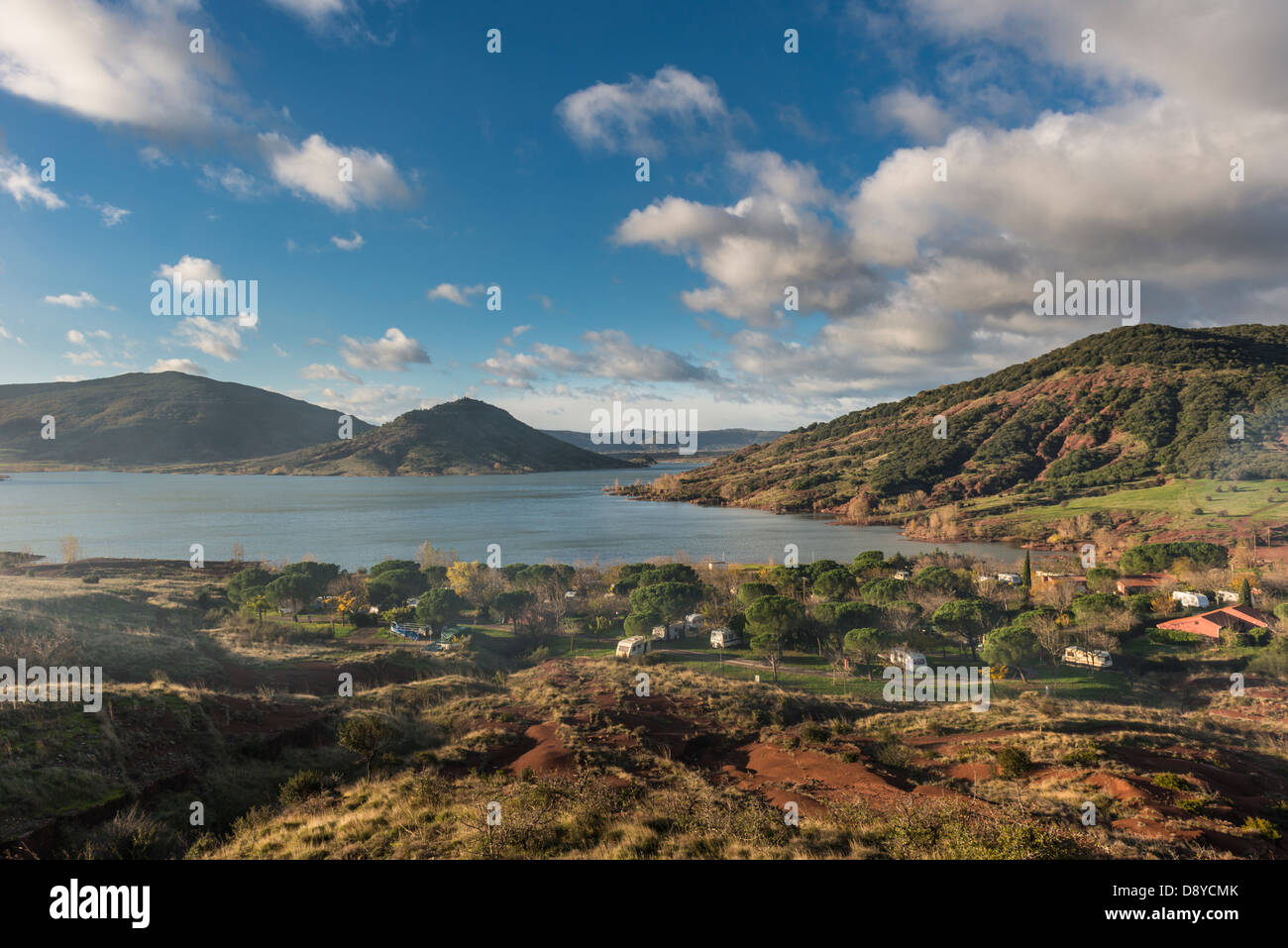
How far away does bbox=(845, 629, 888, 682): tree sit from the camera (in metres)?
36.0

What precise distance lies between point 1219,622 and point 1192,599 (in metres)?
8.46

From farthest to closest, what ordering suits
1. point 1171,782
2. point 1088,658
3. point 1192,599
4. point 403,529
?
point 403,529, point 1192,599, point 1088,658, point 1171,782

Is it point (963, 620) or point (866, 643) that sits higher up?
point (963, 620)

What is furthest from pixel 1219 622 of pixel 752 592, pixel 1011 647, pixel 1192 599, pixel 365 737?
pixel 365 737

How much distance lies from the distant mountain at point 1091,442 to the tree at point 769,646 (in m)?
115

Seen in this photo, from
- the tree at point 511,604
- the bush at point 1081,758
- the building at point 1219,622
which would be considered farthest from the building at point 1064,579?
the tree at point 511,604

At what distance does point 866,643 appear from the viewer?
36.0 metres

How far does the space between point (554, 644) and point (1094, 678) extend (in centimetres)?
3518

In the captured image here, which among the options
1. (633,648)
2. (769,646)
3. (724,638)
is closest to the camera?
(769,646)

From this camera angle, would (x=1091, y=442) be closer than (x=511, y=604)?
No

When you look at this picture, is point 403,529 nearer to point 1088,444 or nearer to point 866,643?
point 866,643

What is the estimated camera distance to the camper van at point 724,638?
40.8 m

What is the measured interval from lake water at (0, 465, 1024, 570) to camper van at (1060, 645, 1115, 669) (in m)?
47.1

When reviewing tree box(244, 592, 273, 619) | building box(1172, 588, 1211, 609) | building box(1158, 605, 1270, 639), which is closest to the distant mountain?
building box(1172, 588, 1211, 609)
